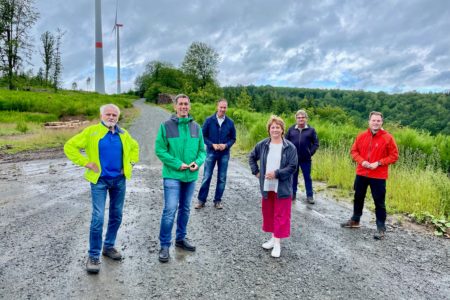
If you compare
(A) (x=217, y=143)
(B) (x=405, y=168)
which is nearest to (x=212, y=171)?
(A) (x=217, y=143)

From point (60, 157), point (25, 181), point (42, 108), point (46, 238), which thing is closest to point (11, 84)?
point (42, 108)

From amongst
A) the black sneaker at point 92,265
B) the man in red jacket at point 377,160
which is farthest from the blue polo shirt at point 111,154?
the man in red jacket at point 377,160

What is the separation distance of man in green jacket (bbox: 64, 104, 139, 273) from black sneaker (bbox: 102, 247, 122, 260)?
26 cm

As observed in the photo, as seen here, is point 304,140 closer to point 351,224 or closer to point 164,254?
point 351,224

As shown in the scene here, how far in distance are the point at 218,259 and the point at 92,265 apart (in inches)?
56.4

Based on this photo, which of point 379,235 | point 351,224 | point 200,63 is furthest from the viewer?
point 200,63

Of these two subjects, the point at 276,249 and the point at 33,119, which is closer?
the point at 276,249

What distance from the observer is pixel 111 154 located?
3975mm

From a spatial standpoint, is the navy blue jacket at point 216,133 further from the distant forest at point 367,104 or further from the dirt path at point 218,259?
the distant forest at point 367,104

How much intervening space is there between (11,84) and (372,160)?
1675 inches

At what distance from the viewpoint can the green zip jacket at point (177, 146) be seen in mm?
4277

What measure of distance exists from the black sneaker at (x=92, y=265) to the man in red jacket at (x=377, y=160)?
3.86 metres

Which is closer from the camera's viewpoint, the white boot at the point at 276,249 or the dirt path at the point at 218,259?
the dirt path at the point at 218,259

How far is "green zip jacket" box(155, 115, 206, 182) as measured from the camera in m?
4.28
